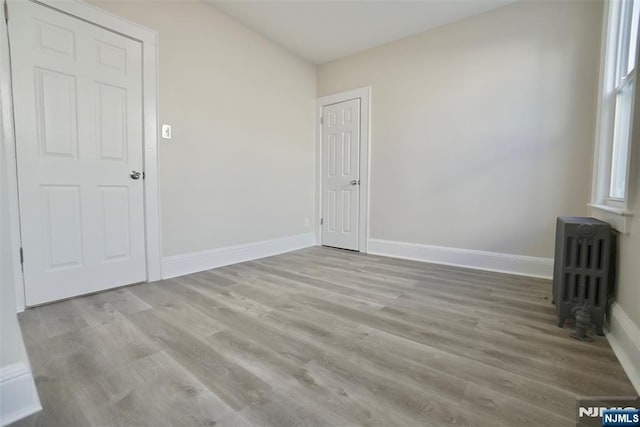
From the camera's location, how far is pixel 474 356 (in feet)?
4.60

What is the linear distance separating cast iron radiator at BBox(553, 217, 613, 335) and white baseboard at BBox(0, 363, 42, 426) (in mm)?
2507

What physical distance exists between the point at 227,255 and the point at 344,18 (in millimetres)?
2781

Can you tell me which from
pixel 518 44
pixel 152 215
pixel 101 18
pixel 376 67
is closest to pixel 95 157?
pixel 152 215

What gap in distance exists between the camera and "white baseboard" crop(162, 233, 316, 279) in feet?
8.76

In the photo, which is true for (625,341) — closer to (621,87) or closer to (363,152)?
(621,87)

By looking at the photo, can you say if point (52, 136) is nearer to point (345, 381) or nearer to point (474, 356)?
point (345, 381)

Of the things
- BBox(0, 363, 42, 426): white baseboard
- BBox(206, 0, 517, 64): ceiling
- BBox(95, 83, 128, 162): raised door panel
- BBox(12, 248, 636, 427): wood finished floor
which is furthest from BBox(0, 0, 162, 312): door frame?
BBox(0, 363, 42, 426): white baseboard

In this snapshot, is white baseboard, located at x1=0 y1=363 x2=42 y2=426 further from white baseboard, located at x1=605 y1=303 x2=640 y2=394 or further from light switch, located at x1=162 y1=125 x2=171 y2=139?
white baseboard, located at x1=605 y1=303 x2=640 y2=394

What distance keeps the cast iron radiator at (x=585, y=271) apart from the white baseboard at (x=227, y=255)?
9.08 ft

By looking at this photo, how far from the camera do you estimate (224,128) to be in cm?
302

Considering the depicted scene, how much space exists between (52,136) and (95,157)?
270 mm

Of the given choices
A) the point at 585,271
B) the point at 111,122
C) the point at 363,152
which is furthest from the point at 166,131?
the point at 585,271

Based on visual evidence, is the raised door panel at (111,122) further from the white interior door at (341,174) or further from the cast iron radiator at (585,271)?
the cast iron radiator at (585,271)

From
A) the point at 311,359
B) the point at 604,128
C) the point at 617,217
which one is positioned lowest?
the point at 311,359
